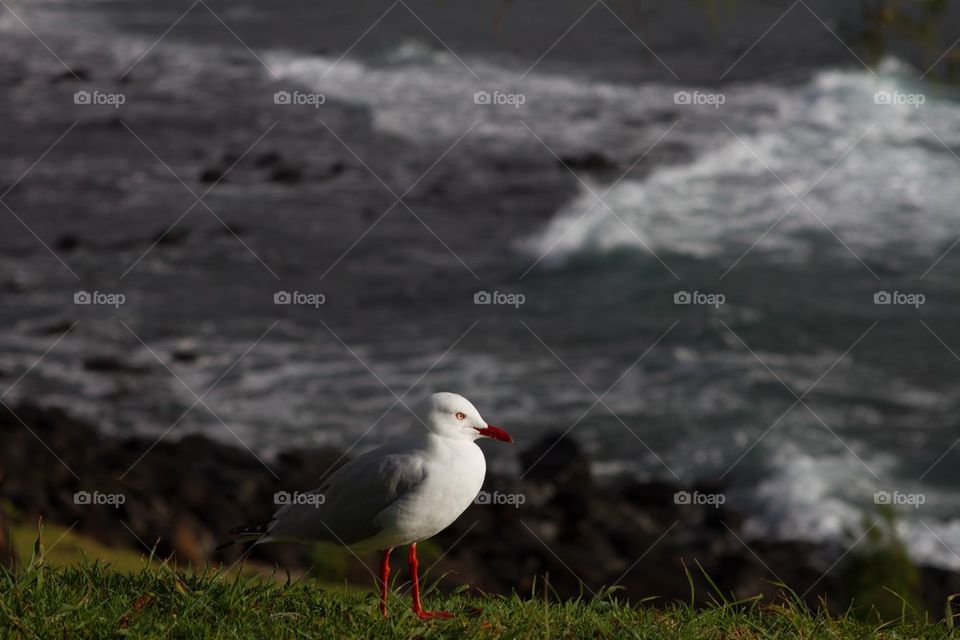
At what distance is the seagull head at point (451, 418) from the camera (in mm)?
4594

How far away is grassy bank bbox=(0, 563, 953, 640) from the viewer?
168 inches

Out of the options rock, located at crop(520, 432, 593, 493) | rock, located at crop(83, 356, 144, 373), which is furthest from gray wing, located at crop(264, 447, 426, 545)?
rock, located at crop(83, 356, 144, 373)

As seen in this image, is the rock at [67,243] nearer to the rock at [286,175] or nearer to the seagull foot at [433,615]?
the rock at [286,175]

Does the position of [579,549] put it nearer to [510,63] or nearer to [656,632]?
[656,632]

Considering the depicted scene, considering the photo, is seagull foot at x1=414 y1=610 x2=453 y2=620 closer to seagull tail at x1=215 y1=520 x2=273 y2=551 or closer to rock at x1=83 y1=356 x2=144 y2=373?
seagull tail at x1=215 y1=520 x2=273 y2=551

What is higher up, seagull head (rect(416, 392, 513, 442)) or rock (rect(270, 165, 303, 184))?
rock (rect(270, 165, 303, 184))

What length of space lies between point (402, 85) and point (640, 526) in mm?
18390

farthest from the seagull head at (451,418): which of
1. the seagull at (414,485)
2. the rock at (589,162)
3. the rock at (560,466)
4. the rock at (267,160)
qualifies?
the rock at (267,160)

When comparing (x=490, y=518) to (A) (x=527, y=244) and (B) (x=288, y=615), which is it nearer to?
(B) (x=288, y=615)

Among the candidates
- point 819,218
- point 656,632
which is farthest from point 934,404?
point 656,632

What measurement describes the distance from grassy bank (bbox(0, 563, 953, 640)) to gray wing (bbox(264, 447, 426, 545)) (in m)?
0.22

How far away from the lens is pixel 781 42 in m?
29.0

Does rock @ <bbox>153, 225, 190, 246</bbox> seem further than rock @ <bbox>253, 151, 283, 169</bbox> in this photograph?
No

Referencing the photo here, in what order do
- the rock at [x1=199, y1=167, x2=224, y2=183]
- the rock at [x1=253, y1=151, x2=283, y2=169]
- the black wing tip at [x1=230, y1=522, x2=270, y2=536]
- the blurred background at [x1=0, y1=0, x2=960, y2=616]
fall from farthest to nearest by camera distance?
the rock at [x1=253, y1=151, x2=283, y2=169], the rock at [x1=199, y1=167, x2=224, y2=183], the blurred background at [x1=0, y1=0, x2=960, y2=616], the black wing tip at [x1=230, y1=522, x2=270, y2=536]
